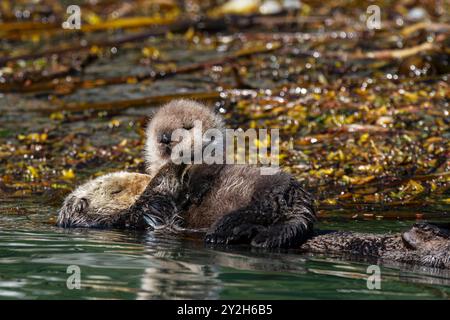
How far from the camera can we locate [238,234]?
5.48m

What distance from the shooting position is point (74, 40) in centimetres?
1373

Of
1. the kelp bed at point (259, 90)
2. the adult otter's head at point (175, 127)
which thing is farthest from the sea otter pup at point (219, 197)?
the kelp bed at point (259, 90)

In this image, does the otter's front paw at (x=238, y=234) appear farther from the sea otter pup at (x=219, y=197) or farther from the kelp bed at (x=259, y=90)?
the kelp bed at (x=259, y=90)

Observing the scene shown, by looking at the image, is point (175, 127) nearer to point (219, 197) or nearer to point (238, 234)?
point (219, 197)

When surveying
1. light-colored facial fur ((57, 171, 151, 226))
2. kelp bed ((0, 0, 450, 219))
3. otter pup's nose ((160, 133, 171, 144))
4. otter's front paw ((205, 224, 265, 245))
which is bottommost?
otter's front paw ((205, 224, 265, 245))

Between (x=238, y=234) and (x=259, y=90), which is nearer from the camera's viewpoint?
(x=238, y=234)

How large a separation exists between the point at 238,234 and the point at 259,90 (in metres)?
5.30

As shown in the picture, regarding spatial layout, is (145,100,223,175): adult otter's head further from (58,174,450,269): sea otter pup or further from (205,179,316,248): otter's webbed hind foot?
(205,179,316,248): otter's webbed hind foot

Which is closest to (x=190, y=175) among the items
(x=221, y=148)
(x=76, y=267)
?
(x=221, y=148)

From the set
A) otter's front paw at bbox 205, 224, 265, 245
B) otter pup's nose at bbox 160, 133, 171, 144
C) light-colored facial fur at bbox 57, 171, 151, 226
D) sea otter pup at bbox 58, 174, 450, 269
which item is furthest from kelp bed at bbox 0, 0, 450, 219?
otter's front paw at bbox 205, 224, 265, 245

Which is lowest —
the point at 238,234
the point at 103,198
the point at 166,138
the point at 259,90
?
the point at 238,234

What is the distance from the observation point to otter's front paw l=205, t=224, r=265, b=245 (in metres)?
5.49

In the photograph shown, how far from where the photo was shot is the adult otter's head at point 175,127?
620 centimetres

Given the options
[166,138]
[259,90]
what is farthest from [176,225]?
[259,90]
